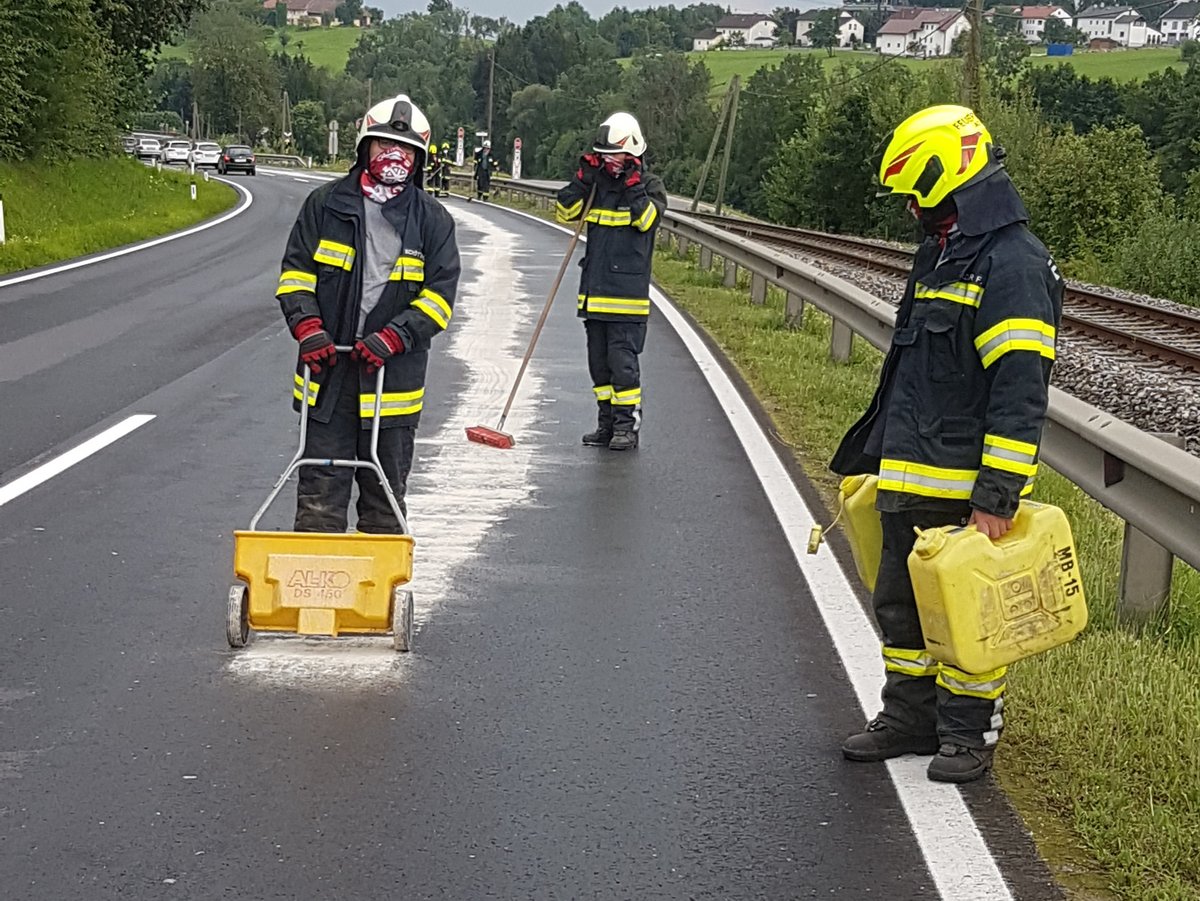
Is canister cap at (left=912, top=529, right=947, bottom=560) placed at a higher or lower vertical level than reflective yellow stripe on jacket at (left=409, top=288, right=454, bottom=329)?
lower

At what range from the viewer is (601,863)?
13.4 feet

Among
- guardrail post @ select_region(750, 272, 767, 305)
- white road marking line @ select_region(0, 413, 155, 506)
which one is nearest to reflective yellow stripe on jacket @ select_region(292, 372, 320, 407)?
white road marking line @ select_region(0, 413, 155, 506)

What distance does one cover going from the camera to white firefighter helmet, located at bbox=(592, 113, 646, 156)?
9.68 m

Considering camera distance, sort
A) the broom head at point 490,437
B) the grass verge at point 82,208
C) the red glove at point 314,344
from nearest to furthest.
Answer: the red glove at point 314,344 → the broom head at point 490,437 → the grass verge at point 82,208

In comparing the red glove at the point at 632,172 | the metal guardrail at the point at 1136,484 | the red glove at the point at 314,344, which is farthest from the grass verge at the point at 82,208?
the metal guardrail at the point at 1136,484

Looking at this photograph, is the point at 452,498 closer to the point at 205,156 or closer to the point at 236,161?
the point at 236,161

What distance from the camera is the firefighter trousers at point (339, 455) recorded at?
6.18 metres

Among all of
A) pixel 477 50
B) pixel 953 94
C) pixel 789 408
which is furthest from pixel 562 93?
pixel 789 408

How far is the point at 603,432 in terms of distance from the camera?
992 centimetres

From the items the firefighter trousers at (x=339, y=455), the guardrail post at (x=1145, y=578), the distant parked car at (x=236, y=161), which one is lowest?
the distant parked car at (x=236, y=161)

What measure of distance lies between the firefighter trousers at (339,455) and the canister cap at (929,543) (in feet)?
7.55

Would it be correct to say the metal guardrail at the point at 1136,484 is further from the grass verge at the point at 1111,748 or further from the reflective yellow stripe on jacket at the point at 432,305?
the reflective yellow stripe on jacket at the point at 432,305

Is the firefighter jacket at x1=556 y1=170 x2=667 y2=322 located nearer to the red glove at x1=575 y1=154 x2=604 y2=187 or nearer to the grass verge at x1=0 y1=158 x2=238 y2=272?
the red glove at x1=575 y1=154 x2=604 y2=187

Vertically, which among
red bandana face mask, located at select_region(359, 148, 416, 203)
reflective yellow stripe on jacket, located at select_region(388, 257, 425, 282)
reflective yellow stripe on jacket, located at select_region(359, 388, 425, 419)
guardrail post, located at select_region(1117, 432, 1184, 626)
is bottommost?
guardrail post, located at select_region(1117, 432, 1184, 626)
